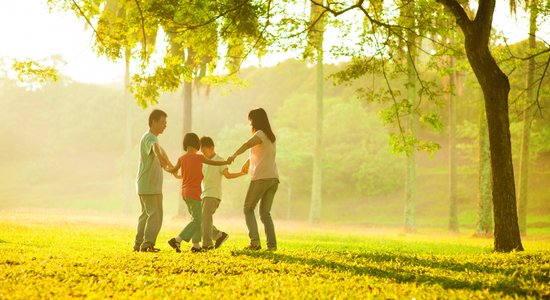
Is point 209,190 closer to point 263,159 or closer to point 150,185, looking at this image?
point 150,185

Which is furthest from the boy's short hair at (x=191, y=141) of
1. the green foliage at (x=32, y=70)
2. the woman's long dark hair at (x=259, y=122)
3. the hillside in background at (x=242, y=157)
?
the hillside in background at (x=242, y=157)

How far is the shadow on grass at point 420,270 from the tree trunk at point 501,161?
208cm

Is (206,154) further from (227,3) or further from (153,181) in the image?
(227,3)

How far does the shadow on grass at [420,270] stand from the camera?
6.51 metres

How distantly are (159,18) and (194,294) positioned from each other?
7049mm

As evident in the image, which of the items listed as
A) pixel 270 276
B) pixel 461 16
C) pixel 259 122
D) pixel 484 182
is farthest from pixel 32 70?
pixel 484 182

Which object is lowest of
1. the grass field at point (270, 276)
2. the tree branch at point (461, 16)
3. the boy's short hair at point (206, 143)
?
the grass field at point (270, 276)

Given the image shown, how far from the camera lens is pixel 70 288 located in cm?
617

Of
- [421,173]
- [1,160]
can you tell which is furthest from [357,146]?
[1,160]

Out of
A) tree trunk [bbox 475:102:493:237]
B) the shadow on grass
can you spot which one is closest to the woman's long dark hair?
the shadow on grass

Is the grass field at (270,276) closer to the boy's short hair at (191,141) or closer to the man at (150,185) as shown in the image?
the man at (150,185)

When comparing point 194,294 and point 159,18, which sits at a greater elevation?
point 159,18

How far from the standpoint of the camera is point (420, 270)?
7.91 meters

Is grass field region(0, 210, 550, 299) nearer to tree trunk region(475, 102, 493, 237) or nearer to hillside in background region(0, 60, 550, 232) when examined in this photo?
tree trunk region(475, 102, 493, 237)
